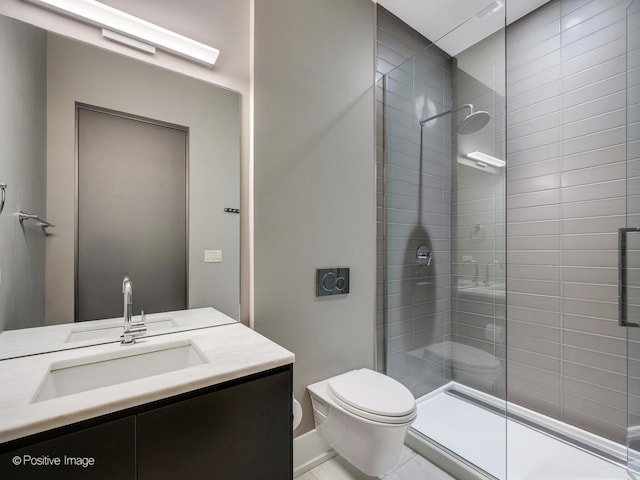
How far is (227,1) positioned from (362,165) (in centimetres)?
108

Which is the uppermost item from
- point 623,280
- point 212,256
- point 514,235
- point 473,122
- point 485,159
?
point 473,122

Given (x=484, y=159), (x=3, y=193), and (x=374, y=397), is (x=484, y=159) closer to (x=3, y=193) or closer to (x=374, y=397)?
(x=374, y=397)

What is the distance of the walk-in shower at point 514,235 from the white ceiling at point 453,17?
16mm

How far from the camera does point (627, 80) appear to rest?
5.13 ft

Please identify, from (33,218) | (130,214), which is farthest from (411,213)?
(33,218)

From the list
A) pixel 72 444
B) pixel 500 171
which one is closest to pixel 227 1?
pixel 500 171

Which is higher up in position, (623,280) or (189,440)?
(623,280)

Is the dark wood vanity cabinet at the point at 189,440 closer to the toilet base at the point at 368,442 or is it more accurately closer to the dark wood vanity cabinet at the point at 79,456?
the dark wood vanity cabinet at the point at 79,456

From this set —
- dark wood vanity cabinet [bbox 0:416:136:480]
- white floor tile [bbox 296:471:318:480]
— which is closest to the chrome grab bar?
dark wood vanity cabinet [bbox 0:416:136:480]

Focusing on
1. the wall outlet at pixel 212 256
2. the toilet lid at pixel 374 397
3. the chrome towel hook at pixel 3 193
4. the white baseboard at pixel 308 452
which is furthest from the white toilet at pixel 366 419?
the chrome towel hook at pixel 3 193

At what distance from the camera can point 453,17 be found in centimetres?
199

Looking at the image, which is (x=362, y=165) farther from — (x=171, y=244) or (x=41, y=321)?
(x=41, y=321)

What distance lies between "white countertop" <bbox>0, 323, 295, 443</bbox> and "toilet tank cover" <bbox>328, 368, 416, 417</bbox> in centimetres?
52

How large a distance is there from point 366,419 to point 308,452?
0.56 meters
